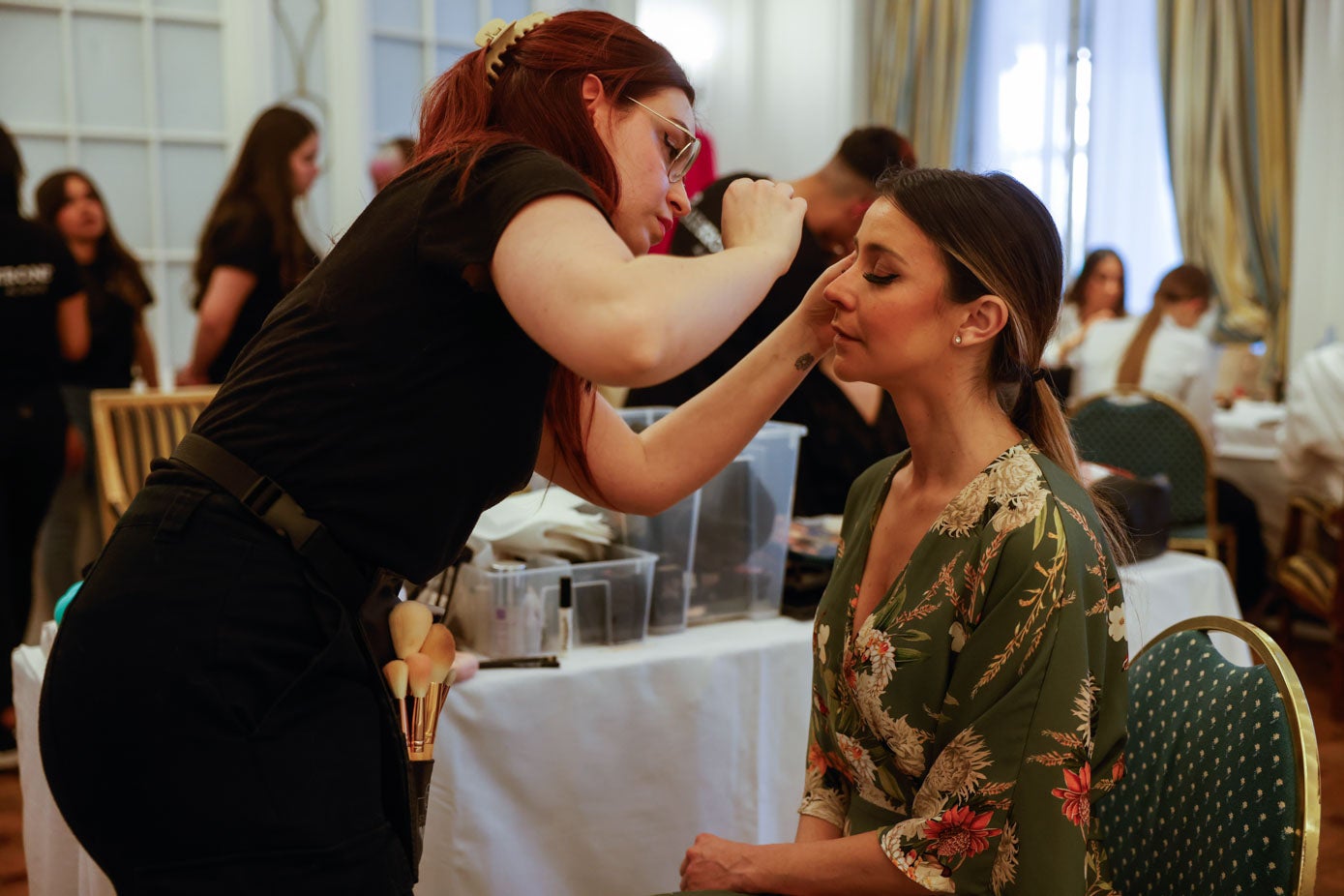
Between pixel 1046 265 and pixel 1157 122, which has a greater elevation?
pixel 1157 122

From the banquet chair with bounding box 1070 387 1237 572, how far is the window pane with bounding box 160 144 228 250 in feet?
10.2

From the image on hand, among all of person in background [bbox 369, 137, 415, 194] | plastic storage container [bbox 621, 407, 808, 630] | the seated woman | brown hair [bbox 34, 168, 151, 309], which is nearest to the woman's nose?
the seated woman

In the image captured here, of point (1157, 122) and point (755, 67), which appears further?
point (755, 67)

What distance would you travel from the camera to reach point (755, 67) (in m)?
7.04

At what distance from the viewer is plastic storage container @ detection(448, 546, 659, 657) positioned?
1.56m

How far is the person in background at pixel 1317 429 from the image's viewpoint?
3.36 metres

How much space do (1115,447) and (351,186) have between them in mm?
2985

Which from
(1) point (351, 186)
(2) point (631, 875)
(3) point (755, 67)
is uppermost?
(3) point (755, 67)

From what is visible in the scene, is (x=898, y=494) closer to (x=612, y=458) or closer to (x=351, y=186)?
(x=612, y=458)

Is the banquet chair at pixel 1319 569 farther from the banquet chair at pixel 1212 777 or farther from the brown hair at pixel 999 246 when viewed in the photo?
the brown hair at pixel 999 246

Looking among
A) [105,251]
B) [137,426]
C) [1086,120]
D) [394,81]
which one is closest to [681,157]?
[137,426]

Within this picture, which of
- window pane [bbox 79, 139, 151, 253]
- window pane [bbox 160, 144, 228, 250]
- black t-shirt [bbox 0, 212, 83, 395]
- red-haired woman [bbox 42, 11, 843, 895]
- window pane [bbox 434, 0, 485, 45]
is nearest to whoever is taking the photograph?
red-haired woman [bbox 42, 11, 843, 895]

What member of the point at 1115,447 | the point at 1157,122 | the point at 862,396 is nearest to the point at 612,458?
the point at 862,396

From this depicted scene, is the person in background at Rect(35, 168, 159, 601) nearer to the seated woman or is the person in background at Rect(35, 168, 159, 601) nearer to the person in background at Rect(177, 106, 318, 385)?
the person in background at Rect(177, 106, 318, 385)
